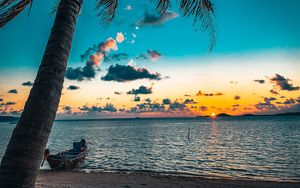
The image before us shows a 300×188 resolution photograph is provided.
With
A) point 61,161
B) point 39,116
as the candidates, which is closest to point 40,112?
point 39,116

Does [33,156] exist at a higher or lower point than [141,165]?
higher

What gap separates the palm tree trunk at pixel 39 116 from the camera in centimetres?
199

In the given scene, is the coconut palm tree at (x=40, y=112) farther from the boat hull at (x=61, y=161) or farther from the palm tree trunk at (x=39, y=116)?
the boat hull at (x=61, y=161)

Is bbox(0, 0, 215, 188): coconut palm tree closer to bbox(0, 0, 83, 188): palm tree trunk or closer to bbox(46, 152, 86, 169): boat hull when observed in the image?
bbox(0, 0, 83, 188): palm tree trunk

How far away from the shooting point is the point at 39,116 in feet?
7.22

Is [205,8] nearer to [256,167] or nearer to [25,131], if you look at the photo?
[25,131]

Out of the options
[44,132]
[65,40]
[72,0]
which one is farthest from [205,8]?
[44,132]

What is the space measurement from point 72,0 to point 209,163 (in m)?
29.1

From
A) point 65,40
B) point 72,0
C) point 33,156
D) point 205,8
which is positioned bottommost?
point 33,156

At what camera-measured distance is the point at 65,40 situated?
271cm

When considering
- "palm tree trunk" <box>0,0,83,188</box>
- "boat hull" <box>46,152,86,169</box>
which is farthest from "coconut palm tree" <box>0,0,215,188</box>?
"boat hull" <box>46,152,86,169</box>

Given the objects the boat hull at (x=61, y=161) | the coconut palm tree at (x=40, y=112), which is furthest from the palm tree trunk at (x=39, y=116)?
the boat hull at (x=61, y=161)

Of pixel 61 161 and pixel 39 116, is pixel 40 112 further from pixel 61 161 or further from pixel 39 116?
pixel 61 161

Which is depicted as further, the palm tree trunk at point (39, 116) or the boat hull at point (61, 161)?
the boat hull at point (61, 161)
